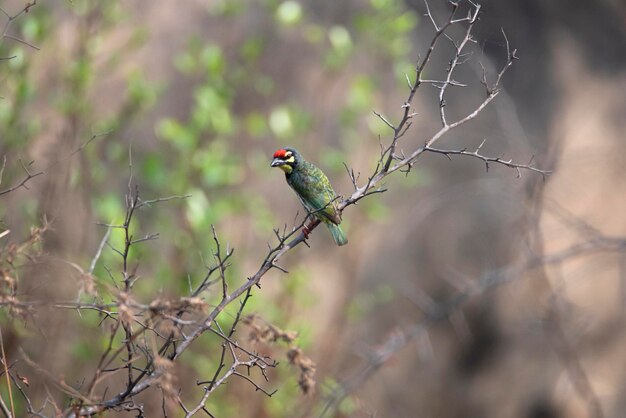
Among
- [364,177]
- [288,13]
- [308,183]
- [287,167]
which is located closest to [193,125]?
[288,13]

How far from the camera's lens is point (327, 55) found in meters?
6.25

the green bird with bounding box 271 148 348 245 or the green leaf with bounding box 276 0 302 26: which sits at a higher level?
the green leaf with bounding box 276 0 302 26

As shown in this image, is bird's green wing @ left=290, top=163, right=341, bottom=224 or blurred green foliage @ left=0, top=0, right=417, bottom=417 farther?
blurred green foliage @ left=0, top=0, right=417, bottom=417

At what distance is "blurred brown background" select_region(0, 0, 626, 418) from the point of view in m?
5.66

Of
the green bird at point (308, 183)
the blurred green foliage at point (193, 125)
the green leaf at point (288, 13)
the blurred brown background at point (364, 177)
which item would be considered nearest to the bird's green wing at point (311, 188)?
the green bird at point (308, 183)

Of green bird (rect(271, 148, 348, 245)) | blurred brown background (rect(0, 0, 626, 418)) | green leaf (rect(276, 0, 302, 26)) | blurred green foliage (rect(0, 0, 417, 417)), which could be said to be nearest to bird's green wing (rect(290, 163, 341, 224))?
green bird (rect(271, 148, 348, 245))

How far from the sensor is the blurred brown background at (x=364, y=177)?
18.6 feet

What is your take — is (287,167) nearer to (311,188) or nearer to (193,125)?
(311,188)

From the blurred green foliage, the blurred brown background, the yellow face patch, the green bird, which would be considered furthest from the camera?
the blurred brown background

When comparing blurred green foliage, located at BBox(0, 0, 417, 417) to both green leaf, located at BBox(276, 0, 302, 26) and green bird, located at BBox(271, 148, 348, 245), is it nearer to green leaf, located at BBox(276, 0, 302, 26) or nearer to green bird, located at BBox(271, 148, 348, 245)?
green leaf, located at BBox(276, 0, 302, 26)

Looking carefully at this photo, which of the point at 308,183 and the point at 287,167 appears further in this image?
the point at 287,167

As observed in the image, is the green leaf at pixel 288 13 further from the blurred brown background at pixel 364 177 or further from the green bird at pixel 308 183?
the green bird at pixel 308 183

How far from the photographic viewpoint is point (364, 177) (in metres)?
6.78

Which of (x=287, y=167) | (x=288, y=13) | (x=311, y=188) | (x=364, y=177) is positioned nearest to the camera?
(x=311, y=188)
